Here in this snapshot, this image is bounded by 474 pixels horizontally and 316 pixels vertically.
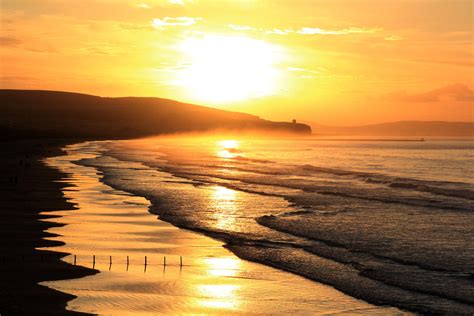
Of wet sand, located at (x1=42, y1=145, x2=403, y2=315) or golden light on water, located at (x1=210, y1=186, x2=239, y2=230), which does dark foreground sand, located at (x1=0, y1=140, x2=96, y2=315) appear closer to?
wet sand, located at (x1=42, y1=145, x2=403, y2=315)

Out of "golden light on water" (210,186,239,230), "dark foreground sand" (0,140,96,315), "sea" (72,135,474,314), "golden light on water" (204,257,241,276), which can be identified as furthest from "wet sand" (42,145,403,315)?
"golden light on water" (210,186,239,230)

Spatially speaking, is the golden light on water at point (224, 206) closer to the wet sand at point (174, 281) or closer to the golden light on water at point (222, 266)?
the wet sand at point (174, 281)

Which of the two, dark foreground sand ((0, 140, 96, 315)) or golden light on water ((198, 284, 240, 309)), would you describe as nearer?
dark foreground sand ((0, 140, 96, 315))

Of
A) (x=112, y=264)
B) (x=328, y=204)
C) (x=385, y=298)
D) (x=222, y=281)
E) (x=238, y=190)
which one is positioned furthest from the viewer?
(x=238, y=190)

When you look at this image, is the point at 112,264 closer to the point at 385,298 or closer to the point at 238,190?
the point at 385,298

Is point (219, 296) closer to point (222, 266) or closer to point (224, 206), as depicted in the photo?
point (222, 266)

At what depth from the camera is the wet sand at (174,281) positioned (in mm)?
14383

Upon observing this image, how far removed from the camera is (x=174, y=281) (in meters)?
16.5

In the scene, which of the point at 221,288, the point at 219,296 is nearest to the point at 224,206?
the point at 221,288

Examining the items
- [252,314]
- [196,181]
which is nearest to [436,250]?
[252,314]

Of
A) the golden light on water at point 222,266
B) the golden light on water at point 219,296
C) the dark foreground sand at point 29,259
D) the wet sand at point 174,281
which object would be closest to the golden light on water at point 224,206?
the wet sand at point 174,281

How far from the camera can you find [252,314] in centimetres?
1396

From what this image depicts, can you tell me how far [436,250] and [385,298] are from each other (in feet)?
22.4

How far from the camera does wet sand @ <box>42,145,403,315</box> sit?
47.2ft
